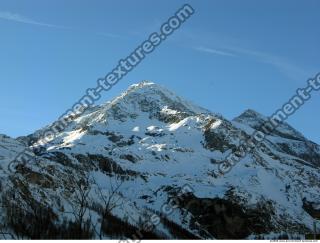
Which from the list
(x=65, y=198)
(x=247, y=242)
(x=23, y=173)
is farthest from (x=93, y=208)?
(x=247, y=242)

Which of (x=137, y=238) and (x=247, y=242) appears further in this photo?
(x=247, y=242)

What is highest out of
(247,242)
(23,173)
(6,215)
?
(23,173)

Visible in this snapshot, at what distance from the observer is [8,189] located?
440ft

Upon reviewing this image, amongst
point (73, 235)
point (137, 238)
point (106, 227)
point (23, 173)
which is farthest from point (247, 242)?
point (23, 173)

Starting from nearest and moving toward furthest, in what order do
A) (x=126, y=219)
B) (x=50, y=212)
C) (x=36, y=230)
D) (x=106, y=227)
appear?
(x=36, y=230) → (x=50, y=212) → (x=106, y=227) → (x=126, y=219)

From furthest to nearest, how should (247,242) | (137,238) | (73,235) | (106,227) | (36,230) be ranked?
(106,227) → (73,235) → (36,230) → (247,242) → (137,238)

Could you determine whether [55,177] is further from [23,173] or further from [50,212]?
[50,212]

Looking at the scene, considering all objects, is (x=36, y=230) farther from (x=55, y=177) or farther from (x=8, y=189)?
(x=55, y=177)

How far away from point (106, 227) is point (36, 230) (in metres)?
54.7

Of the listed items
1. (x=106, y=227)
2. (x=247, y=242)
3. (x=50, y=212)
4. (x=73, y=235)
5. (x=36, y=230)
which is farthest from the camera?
(x=106, y=227)

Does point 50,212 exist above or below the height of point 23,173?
below

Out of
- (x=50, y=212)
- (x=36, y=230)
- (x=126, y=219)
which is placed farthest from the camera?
(x=126, y=219)

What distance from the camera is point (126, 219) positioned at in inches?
7510

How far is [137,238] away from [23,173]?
14739 cm
